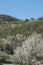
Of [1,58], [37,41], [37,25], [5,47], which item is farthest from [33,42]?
[37,25]

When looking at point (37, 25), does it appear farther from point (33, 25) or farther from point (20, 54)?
point (20, 54)

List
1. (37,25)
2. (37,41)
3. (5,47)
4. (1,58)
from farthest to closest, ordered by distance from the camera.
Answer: (37,25) < (5,47) < (1,58) < (37,41)

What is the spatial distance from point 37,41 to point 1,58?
28.9m

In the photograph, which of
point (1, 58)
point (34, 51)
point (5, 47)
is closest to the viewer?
point (34, 51)

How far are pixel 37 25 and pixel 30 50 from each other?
13999 centimetres

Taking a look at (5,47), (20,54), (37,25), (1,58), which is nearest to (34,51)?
(20,54)

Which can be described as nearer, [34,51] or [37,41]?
[34,51]

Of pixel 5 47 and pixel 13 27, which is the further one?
pixel 13 27

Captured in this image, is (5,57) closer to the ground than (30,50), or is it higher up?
closer to the ground

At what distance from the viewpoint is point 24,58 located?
3847cm

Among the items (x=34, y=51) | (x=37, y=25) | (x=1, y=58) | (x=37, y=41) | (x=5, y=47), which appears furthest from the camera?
(x=37, y=25)

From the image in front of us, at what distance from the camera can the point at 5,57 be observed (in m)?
69.6

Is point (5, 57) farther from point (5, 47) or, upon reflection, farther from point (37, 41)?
point (37, 41)

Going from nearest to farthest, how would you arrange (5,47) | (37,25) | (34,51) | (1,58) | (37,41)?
(34,51) < (37,41) < (1,58) < (5,47) < (37,25)
